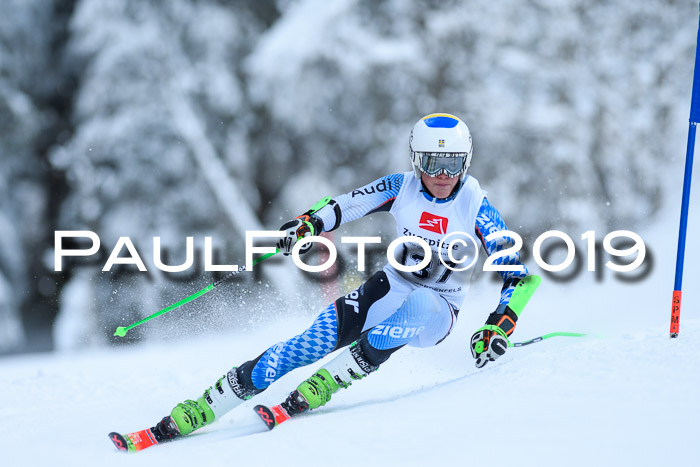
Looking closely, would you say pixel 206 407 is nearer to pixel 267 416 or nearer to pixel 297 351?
pixel 267 416

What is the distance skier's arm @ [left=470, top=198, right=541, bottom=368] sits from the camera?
356 cm

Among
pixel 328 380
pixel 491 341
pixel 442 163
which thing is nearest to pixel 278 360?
pixel 328 380

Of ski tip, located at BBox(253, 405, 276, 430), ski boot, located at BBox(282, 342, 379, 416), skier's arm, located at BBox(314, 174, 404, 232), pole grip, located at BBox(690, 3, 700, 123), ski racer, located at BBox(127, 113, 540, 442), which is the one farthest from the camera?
pole grip, located at BBox(690, 3, 700, 123)

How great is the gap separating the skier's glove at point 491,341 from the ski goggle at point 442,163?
2.77ft

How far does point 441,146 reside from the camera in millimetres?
3832

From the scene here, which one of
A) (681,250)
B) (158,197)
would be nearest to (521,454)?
(681,250)

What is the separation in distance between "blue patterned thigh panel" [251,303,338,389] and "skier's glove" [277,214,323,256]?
441 mm

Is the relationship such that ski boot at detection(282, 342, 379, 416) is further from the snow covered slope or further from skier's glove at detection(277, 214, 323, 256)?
skier's glove at detection(277, 214, 323, 256)

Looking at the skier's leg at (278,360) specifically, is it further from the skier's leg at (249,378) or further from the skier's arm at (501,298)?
the skier's arm at (501,298)

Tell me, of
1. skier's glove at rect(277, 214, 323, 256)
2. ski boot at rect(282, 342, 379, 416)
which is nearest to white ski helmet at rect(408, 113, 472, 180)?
skier's glove at rect(277, 214, 323, 256)

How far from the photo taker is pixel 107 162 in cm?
1070

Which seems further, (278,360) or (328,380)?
(328,380)

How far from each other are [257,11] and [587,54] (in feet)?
18.4

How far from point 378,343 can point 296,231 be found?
785mm
